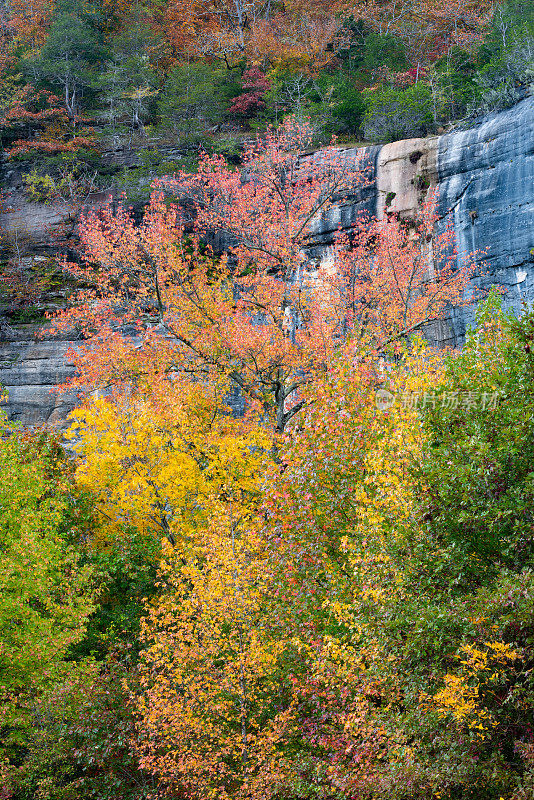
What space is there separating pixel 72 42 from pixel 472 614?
50.7 meters

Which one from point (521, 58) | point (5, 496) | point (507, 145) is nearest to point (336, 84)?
point (521, 58)

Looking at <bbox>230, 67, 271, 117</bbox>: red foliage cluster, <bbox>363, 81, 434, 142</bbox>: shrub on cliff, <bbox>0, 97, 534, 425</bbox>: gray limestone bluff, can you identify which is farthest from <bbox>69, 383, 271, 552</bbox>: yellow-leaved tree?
<bbox>230, 67, 271, 117</bbox>: red foliage cluster

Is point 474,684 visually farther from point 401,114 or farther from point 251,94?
point 251,94

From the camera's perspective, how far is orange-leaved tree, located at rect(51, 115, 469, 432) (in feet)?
74.5

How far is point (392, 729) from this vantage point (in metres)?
9.39

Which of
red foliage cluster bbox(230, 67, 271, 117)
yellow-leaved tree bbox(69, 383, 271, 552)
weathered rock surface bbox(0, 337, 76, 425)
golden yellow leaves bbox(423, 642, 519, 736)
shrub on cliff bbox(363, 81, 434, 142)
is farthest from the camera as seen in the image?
red foliage cluster bbox(230, 67, 271, 117)

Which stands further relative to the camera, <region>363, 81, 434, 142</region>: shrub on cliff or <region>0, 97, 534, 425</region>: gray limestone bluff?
<region>363, 81, 434, 142</region>: shrub on cliff

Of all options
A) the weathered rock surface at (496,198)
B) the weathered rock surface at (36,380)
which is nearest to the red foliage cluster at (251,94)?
the weathered rock surface at (496,198)

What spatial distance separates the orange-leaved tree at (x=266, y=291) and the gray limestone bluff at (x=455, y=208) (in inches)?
39.3

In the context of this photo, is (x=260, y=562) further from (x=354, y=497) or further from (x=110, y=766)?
(x=110, y=766)

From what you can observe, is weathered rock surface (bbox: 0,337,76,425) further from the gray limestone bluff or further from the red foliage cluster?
the red foliage cluster

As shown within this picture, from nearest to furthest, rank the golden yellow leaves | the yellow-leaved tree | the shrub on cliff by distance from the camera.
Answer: the golden yellow leaves → the yellow-leaved tree → the shrub on cliff

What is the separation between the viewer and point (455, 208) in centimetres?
3177

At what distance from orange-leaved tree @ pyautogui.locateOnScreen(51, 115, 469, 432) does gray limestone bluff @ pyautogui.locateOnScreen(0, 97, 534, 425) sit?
100 centimetres
